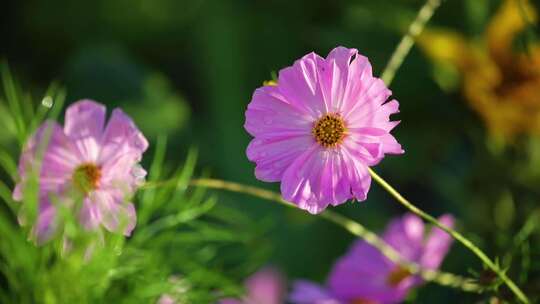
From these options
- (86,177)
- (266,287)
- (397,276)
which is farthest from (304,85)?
(266,287)

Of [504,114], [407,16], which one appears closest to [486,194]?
[504,114]

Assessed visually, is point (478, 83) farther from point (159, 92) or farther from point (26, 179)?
point (26, 179)

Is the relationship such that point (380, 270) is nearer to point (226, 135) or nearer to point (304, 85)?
point (304, 85)

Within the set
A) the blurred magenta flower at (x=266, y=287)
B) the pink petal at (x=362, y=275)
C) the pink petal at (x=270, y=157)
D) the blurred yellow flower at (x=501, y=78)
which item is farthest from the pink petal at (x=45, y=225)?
the blurred yellow flower at (x=501, y=78)

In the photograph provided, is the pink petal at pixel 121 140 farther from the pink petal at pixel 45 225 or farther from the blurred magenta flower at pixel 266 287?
the blurred magenta flower at pixel 266 287

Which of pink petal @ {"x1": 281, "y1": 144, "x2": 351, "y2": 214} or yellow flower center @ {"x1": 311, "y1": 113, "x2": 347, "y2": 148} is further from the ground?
yellow flower center @ {"x1": 311, "y1": 113, "x2": 347, "y2": 148}

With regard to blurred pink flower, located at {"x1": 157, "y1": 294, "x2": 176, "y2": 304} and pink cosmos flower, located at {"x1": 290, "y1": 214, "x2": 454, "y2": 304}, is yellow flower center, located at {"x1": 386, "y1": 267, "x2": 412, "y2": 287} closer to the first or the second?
pink cosmos flower, located at {"x1": 290, "y1": 214, "x2": 454, "y2": 304}

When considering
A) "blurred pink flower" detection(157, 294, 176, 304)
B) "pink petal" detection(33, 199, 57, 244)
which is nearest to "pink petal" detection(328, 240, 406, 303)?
"blurred pink flower" detection(157, 294, 176, 304)
